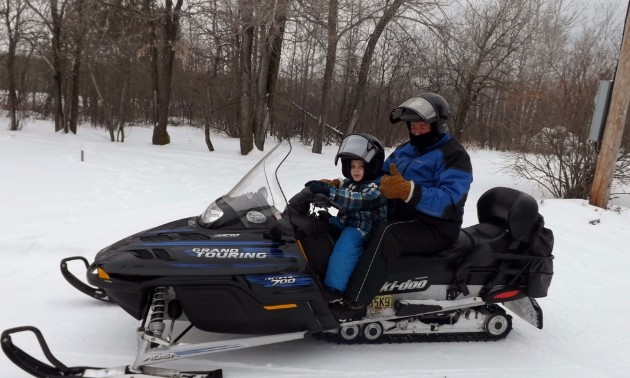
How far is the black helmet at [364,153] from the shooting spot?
2854 mm

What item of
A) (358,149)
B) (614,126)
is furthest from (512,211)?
(614,126)

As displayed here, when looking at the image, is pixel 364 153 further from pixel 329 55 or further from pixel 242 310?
pixel 329 55

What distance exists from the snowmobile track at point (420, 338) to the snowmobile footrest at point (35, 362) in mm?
1494

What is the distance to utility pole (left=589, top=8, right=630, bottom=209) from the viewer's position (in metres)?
6.86

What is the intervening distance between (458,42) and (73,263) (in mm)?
11784

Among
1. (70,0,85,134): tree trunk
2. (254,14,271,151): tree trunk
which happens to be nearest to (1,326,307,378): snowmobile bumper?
(254,14,271,151): tree trunk

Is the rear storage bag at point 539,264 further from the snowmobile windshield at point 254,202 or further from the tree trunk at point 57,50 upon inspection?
the tree trunk at point 57,50

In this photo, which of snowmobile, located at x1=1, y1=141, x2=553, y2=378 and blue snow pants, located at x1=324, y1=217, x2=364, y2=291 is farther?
blue snow pants, located at x1=324, y1=217, x2=364, y2=291

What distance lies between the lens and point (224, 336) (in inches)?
116

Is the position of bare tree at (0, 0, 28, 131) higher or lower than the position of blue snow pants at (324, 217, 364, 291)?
higher

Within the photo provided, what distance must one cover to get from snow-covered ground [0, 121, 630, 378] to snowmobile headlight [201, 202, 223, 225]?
2.62 feet

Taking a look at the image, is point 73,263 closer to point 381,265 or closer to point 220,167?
point 381,265

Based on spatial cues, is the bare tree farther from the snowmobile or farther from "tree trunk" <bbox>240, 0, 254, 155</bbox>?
the snowmobile

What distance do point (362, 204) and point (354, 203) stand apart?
0.06 m
